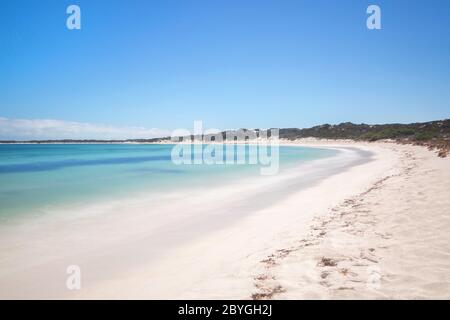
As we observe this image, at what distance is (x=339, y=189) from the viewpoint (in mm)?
12531

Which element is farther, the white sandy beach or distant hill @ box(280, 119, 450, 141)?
distant hill @ box(280, 119, 450, 141)

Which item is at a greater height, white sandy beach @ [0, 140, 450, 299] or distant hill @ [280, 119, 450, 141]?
distant hill @ [280, 119, 450, 141]

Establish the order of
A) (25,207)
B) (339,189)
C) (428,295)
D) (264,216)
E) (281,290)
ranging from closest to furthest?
(428,295) → (281,290) → (264,216) → (25,207) → (339,189)

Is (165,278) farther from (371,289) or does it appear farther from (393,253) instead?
(393,253)

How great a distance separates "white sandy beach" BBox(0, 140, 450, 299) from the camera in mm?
4188

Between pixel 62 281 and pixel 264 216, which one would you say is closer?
pixel 62 281

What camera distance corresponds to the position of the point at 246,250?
5.90 metres

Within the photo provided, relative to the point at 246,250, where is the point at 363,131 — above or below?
above

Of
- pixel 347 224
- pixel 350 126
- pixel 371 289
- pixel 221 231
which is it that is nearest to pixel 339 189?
pixel 347 224

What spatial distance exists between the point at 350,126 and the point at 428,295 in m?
122

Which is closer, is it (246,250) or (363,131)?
(246,250)

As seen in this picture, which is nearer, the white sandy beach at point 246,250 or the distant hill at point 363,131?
the white sandy beach at point 246,250

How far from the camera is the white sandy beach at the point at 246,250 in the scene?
4188 mm

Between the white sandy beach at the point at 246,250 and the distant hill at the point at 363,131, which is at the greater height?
the distant hill at the point at 363,131
